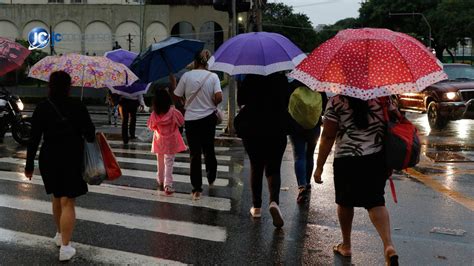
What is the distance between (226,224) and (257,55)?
71.0 inches

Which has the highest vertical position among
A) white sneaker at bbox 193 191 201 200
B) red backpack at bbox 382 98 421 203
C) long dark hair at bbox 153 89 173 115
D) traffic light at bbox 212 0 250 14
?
traffic light at bbox 212 0 250 14

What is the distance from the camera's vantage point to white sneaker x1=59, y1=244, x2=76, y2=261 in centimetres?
489

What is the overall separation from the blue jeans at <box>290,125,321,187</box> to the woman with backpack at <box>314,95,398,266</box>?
227cm

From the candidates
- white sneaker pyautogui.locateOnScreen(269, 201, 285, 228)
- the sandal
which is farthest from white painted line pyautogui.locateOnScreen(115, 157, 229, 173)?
the sandal

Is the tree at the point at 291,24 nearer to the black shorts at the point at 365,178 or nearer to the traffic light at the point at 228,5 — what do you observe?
the traffic light at the point at 228,5

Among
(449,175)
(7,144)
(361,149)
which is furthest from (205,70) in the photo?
(7,144)

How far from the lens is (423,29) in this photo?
63.2 metres

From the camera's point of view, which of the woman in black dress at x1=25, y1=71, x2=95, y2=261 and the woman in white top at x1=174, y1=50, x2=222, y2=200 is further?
the woman in white top at x1=174, y1=50, x2=222, y2=200

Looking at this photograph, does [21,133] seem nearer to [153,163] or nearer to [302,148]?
[153,163]

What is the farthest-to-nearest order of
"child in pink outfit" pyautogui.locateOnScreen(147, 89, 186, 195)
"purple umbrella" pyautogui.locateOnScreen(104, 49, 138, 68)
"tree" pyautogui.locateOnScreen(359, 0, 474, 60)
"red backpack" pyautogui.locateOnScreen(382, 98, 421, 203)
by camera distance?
"tree" pyautogui.locateOnScreen(359, 0, 474, 60) → "purple umbrella" pyautogui.locateOnScreen(104, 49, 138, 68) → "child in pink outfit" pyautogui.locateOnScreen(147, 89, 186, 195) → "red backpack" pyautogui.locateOnScreen(382, 98, 421, 203)

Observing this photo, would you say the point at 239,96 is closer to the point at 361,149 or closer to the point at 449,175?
the point at 361,149

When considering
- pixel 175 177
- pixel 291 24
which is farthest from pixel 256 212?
pixel 291 24

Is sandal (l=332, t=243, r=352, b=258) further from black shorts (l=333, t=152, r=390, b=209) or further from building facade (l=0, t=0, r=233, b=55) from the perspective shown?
building facade (l=0, t=0, r=233, b=55)

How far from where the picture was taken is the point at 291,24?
79625 mm
